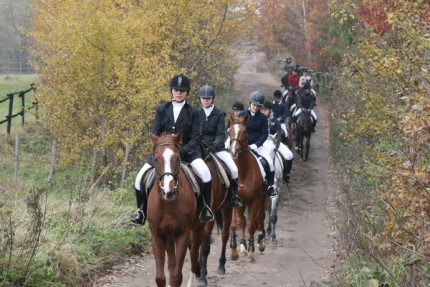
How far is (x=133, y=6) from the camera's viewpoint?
61.0ft

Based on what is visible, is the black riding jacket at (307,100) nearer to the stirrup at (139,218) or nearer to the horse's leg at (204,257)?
the horse's leg at (204,257)

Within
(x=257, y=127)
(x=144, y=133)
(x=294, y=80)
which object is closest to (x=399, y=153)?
(x=257, y=127)

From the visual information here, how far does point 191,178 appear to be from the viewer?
29.1ft

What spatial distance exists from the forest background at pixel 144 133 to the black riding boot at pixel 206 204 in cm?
189

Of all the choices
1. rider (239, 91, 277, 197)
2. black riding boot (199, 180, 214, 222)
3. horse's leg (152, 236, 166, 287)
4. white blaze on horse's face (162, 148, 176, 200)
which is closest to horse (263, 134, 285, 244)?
rider (239, 91, 277, 197)

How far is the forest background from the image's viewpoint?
7.47 metres

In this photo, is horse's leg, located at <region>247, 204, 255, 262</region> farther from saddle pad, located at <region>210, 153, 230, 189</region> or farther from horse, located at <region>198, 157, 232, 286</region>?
saddle pad, located at <region>210, 153, 230, 189</region>

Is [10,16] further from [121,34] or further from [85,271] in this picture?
[85,271]

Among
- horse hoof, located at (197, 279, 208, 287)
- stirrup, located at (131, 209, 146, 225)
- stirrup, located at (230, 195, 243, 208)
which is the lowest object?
horse hoof, located at (197, 279, 208, 287)

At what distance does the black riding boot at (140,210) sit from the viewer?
349 inches

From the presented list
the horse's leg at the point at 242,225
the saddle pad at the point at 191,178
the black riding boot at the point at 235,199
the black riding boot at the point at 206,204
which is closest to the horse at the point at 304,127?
the horse's leg at the point at 242,225

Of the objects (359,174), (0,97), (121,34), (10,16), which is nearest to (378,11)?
(359,174)

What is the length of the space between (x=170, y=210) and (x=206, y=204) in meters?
1.02

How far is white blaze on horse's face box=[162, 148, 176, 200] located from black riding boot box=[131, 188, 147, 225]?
1120 millimetres
